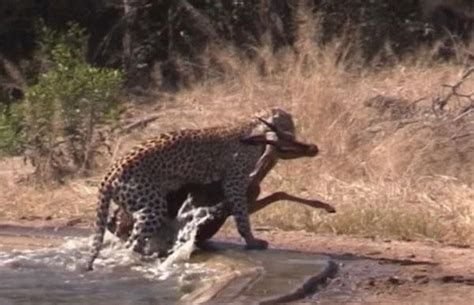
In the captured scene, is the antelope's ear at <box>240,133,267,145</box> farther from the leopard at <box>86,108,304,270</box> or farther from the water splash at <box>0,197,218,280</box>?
the water splash at <box>0,197,218,280</box>

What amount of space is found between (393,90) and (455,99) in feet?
3.19

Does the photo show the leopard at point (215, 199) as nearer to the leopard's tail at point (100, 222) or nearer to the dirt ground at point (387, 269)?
the leopard's tail at point (100, 222)

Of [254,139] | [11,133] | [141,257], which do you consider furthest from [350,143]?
[141,257]

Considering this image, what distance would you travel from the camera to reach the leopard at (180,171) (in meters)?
10.6

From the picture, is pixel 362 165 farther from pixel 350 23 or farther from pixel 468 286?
pixel 350 23

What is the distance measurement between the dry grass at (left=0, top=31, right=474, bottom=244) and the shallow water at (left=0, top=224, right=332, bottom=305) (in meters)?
1.55

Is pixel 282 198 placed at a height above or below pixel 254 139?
below

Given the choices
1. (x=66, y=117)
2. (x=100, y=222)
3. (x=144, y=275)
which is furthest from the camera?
(x=66, y=117)

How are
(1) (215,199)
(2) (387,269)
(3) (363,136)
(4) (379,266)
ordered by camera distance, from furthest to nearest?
(3) (363,136), (1) (215,199), (4) (379,266), (2) (387,269)

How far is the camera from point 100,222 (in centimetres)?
1048

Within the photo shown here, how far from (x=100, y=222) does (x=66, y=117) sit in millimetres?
4835

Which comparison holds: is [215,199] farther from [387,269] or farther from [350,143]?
Result: [350,143]

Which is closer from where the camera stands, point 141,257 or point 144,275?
point 144,275

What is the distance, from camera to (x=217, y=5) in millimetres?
21359
